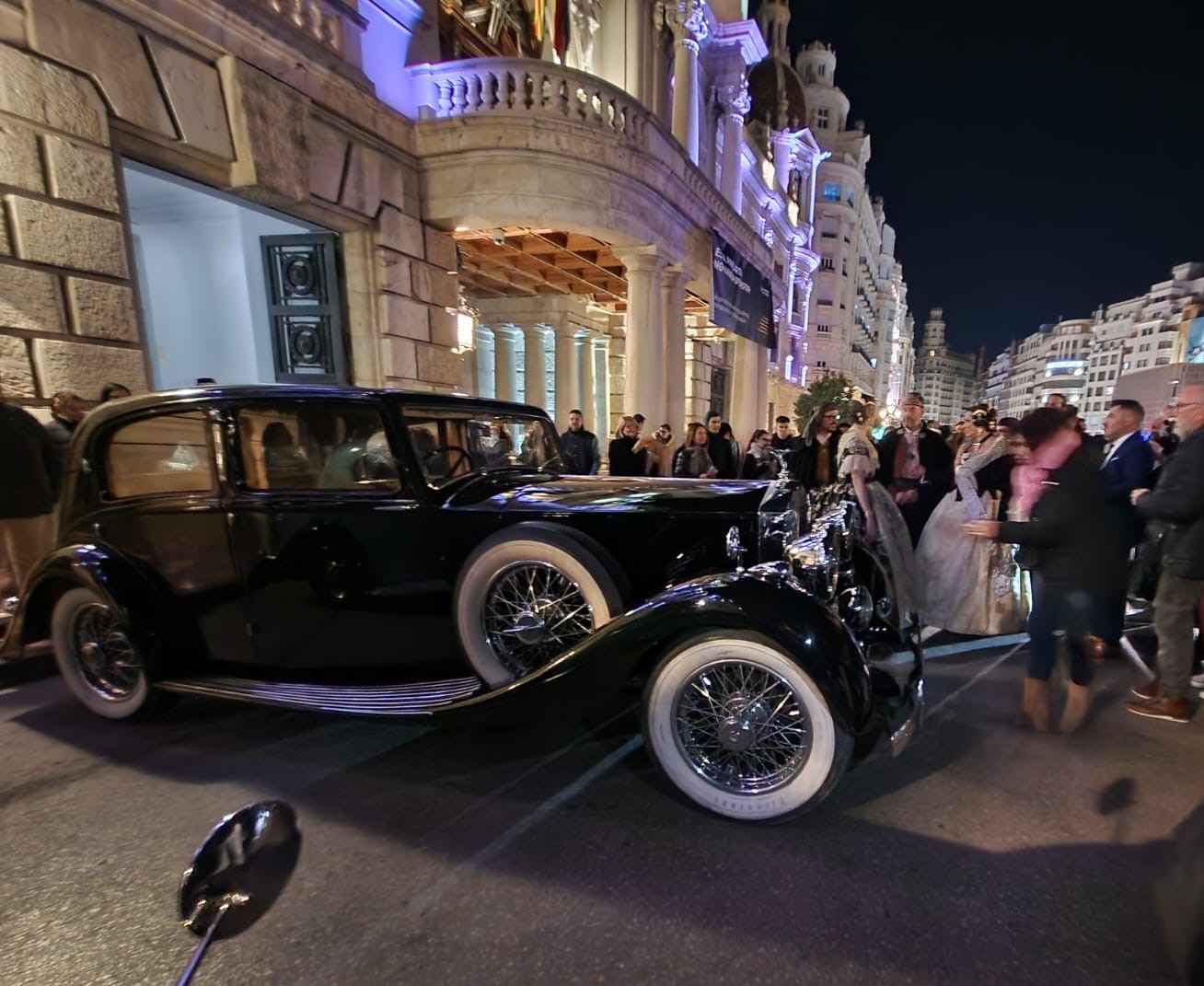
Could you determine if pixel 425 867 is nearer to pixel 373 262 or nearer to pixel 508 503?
pixel 508 503

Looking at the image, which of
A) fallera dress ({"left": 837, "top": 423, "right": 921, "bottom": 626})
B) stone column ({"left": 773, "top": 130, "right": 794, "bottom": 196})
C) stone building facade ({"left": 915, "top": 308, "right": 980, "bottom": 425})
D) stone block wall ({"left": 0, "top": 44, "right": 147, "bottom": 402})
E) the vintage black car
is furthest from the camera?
stone building facade ({"left": 915, "top": 308, "right": 980, "bottom": 425})

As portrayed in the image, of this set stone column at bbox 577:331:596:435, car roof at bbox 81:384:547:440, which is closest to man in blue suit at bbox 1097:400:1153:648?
car roof at bbox 81:384:547:440

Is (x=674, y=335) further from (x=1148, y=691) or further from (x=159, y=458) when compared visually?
(x=159, y=458)

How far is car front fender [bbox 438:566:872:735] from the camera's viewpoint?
1977 millimetres

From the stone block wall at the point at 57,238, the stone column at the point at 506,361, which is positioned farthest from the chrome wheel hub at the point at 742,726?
the stone column at the point at 506,361

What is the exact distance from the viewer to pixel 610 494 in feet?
9.36

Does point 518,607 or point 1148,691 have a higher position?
point 518,607

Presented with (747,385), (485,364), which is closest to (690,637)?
(747,385)

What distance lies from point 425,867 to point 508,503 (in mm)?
1474

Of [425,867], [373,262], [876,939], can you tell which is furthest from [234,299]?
[876,939]

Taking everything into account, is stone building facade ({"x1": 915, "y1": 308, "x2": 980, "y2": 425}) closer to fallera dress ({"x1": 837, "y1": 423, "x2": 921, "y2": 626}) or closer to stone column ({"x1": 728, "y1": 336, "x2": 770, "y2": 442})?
stone column ({"x1": 728, "y1": 336, "x2": 770, "y2": 442})

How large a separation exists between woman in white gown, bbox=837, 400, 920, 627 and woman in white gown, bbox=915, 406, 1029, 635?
151 millimetres

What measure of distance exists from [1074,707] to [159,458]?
494 cm

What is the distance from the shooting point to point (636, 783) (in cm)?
237
